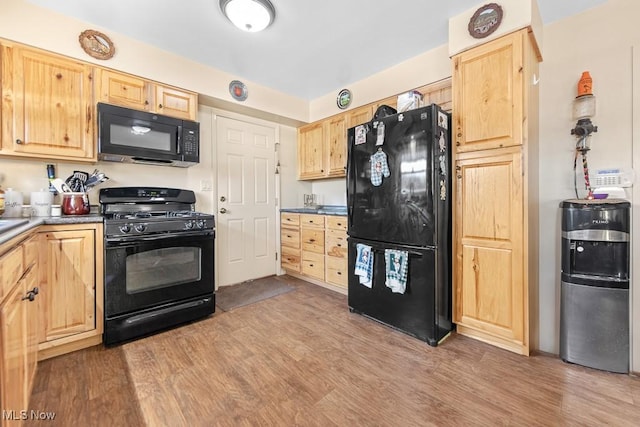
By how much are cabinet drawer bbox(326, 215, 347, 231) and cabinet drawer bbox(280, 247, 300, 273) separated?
2.29 feet

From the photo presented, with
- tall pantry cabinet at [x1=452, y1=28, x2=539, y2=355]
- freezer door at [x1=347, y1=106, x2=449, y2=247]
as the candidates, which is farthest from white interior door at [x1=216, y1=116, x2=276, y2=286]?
tall pantry cabinet at [x1=452, y1=28, x2=539, y2=355]

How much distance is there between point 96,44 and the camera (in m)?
2.19

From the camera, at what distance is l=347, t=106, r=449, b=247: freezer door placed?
6.44 feet

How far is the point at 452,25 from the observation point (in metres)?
2.06

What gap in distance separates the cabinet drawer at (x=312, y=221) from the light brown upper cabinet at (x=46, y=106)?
7.03ft

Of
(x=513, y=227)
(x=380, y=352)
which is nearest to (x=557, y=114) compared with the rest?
(x=513, y=227)

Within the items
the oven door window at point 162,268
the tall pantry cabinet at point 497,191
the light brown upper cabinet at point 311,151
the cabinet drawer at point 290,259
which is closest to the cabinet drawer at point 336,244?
the cabinet drawer at point 290,259

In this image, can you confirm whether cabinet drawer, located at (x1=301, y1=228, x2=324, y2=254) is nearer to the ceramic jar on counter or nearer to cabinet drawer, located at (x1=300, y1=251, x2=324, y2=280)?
cabinet drawer, located at (x1=300, y1=251, x2=324, y2=280)

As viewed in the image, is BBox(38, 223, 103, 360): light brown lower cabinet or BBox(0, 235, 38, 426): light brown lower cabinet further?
BBox(38, 223, 103, 360): light brown lower cabinet

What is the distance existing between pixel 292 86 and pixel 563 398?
11.8 ft

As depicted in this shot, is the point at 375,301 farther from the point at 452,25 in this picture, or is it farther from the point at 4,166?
the point at 4,166

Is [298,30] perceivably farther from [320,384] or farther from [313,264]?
[320,384]

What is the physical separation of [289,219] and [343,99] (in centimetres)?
171

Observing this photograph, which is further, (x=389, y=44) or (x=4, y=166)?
(x=389, y=44)
